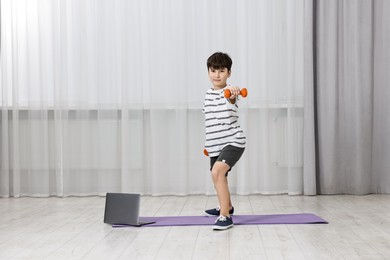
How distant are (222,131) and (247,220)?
20.5 inches

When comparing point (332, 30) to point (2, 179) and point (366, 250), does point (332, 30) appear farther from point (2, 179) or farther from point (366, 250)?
point (2, 179)

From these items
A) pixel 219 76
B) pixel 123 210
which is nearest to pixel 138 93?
pixel 219 76

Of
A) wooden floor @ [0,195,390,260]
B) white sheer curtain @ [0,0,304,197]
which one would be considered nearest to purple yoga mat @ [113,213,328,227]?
wooden floor @ [0,195,390,260]

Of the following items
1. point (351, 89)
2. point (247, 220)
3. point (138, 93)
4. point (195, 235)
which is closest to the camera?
point (195, 235)

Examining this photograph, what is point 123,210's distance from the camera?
3.35 metres

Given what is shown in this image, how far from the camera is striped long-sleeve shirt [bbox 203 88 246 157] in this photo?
3.38 meters

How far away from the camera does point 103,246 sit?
9.11ft

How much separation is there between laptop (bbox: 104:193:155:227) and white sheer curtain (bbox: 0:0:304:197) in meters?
1.37

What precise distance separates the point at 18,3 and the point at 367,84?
2.83m

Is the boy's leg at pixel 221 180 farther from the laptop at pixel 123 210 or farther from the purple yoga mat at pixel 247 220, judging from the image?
the laptop at pixel 123 210

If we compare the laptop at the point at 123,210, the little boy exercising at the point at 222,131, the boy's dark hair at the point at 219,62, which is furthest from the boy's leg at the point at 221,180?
the boy's dark hair at the point at 219,62

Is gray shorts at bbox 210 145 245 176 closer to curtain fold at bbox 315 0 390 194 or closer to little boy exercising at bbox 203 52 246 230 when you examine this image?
little boy exercising at bbox 203 52 246 230

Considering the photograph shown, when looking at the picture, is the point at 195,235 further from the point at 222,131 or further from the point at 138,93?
the point at 138,93

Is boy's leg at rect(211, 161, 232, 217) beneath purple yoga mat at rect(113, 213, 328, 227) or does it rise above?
above
